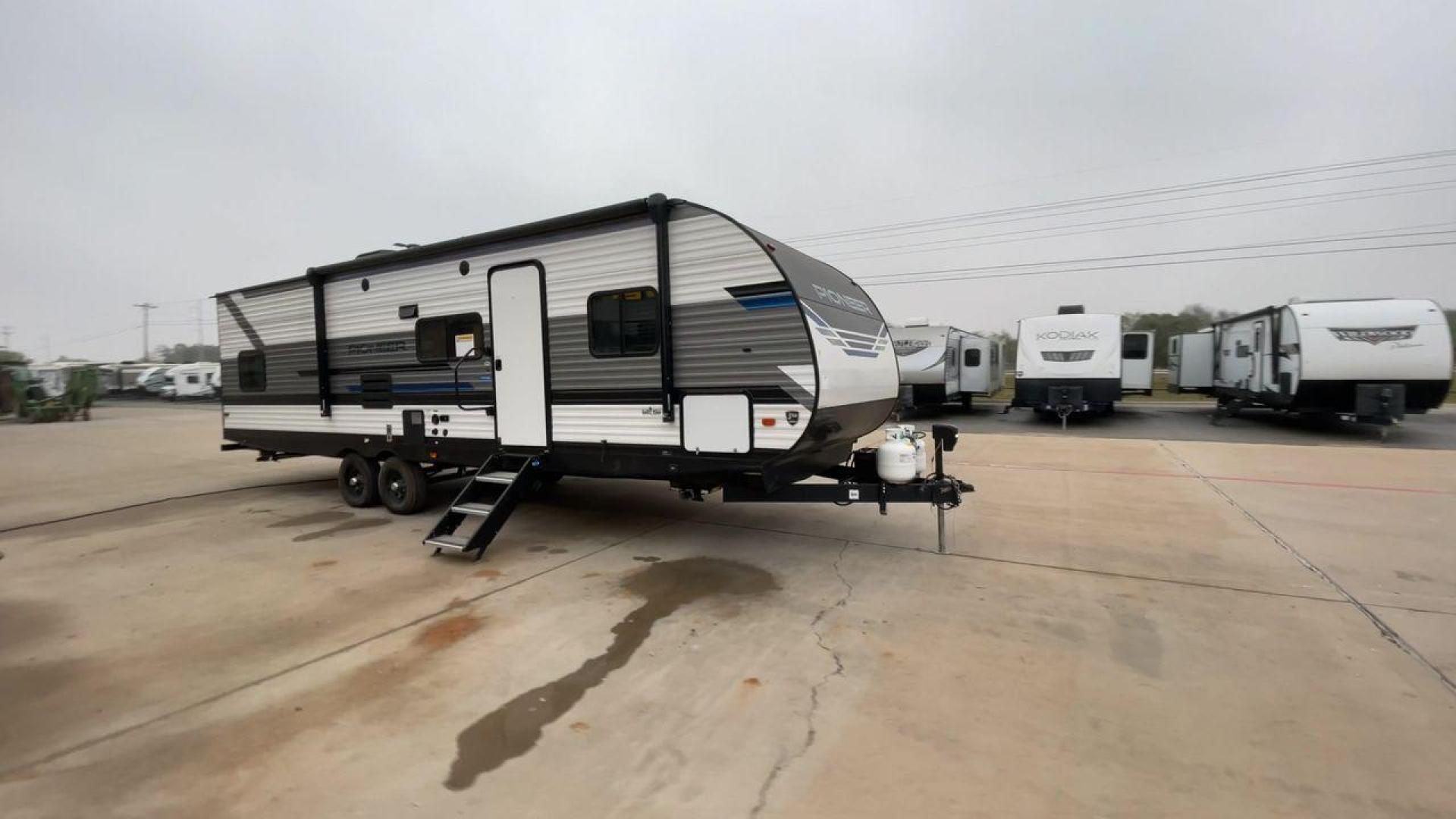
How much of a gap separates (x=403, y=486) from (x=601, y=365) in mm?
3463

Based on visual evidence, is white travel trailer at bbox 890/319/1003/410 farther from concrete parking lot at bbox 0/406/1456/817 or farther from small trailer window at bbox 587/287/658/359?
small trailer window at bbox 587/287/658/359

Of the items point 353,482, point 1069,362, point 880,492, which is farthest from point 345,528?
point 1069,362

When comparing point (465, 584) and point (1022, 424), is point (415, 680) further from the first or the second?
point (1022, 424)

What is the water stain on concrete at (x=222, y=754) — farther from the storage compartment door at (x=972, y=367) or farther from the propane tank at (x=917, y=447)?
the storage compartment door at (x=972, y=367)

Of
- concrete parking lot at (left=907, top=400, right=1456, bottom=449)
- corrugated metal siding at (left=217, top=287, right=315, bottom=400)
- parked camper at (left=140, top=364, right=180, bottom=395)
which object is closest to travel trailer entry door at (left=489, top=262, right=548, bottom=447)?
corrugated metal siding at (left=217, top=287, right=315, bottom=400)

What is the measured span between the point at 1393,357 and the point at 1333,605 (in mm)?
11902

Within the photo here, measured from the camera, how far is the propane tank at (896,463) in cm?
578

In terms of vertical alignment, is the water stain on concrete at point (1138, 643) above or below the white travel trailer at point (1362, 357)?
below

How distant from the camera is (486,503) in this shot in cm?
638

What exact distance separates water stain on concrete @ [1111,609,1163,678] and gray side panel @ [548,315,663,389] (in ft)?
12.2

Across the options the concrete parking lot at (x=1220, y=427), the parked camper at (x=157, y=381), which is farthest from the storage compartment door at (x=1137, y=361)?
the parked camper at (x=157, y=381)

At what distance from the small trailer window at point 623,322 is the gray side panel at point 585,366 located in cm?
7

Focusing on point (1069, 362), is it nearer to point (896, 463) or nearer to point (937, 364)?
point (937, 364)

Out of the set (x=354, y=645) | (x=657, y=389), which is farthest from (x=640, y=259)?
(x=354, y=645)
